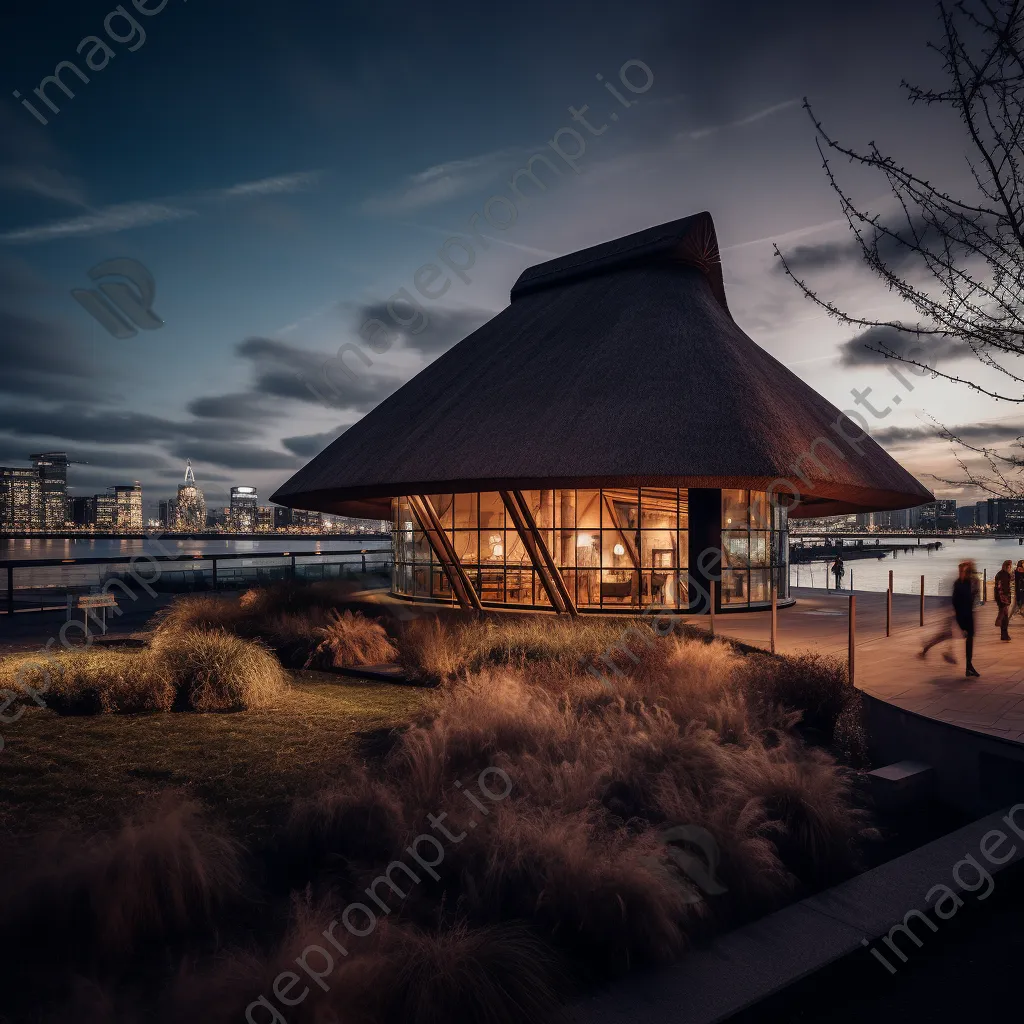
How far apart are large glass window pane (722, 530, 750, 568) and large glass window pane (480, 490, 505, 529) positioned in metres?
5.42

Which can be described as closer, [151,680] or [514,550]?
[151,680]

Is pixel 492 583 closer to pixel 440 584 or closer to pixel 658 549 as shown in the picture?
pixel 440 584

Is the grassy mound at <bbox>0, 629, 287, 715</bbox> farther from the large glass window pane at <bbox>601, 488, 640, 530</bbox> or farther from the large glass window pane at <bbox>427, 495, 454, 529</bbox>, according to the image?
the large glass window pane at <bbox>601, 488, 640, 530</bbox>

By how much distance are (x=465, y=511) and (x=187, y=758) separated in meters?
11.6

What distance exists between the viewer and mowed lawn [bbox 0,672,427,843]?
534cm

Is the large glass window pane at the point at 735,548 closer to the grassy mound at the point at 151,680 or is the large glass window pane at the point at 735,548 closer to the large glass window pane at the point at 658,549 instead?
the large glass window pane at the point at 658,549

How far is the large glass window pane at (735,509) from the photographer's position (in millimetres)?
16453

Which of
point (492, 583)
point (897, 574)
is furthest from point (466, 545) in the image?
point (897, 574)

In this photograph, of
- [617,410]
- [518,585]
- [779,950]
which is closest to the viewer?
[779,950]

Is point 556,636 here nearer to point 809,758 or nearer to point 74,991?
point 809,758

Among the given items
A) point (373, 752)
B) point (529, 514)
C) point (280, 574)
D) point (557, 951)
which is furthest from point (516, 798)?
point (280, 574)

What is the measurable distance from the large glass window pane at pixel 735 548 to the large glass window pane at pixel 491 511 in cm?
542

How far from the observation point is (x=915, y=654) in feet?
32.5

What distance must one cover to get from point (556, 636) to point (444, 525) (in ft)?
26.3
